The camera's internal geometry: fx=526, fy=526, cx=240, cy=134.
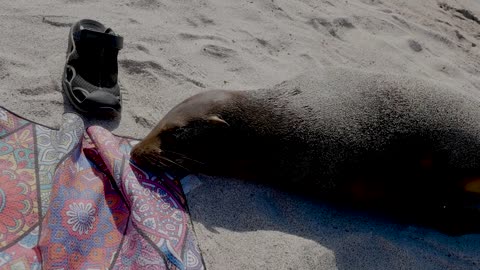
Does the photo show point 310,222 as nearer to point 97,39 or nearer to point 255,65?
point 255,65

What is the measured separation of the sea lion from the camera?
3164 mm

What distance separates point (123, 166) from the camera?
10.1 ft

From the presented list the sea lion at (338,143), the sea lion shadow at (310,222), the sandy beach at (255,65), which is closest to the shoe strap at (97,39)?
the sandy beach at (255,65)

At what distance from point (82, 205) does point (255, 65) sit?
2165 millimetres

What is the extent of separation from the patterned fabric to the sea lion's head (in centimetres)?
10

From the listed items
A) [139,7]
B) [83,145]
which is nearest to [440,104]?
[83,145]

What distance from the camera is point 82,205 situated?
2.81m

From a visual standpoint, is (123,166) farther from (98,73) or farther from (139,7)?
(139,7)

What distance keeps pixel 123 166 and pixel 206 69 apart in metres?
1.43

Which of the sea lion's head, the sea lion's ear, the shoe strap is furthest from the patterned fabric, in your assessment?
the shoe strap

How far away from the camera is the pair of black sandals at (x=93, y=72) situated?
3.47 metres

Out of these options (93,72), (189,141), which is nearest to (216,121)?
(189,141)

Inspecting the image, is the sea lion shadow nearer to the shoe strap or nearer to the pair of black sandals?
the pair of black sandals

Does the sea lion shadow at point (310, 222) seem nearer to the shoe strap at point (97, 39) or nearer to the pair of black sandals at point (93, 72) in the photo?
the pair of black sandals at point (93, 72)
